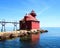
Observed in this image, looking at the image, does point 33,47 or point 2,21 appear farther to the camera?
point 2,21

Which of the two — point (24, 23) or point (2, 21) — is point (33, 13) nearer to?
point (24, 23)

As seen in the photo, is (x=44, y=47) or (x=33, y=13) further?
(x=33, y=13)

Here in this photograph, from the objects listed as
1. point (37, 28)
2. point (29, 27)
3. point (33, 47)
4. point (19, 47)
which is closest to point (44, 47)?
point (33, 47)

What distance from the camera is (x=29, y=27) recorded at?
83.6m

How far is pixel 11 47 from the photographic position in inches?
1411

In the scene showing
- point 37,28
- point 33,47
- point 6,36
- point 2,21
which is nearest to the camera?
point 33,47

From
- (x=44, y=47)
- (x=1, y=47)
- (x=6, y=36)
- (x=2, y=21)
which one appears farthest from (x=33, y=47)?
(x=2, y=21)

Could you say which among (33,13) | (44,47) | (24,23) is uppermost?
(33,13)

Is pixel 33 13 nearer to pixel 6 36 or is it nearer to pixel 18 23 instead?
pixel 18 23

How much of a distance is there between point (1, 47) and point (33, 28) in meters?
49.5

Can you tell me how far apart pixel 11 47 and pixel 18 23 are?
5638cm

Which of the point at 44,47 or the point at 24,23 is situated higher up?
the point at 24,23

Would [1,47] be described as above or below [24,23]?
below

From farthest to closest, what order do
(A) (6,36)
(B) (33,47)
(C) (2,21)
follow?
(C) (2,21) < (A) (6,36) < (B) (33,47)
